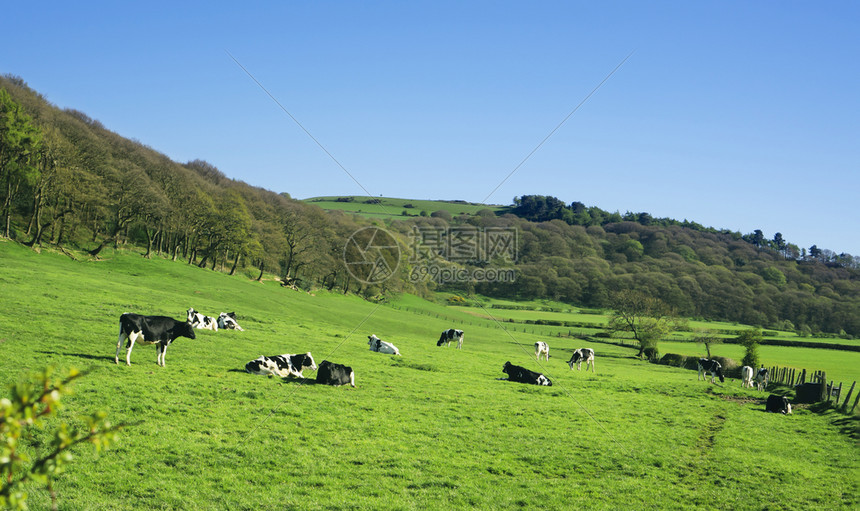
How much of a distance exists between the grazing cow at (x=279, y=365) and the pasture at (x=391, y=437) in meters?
0.65

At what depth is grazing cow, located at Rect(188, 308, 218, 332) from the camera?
990 inches

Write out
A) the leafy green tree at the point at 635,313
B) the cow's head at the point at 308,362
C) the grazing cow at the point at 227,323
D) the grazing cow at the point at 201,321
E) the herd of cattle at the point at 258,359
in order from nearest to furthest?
the herd of cattle at the point at 258,359
the cow's head at the point at 308,362
the grazing cow at the point at 201,321
the grazing cow at the point at 227,323
the leafy green tree at the point at 635,313

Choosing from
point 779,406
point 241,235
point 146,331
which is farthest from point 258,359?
point 241,235

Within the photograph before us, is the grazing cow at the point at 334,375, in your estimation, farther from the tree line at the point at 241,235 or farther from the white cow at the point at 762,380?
the tree line at the point at 241,235

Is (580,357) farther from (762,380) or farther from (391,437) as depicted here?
(391,437)

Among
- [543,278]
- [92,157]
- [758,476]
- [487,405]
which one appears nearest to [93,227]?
[92,157]

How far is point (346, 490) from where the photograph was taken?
9.47 m

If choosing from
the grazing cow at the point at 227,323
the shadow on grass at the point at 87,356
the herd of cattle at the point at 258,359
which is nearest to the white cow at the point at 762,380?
the herd of cattle at the point at 258,359

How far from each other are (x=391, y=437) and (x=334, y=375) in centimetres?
553

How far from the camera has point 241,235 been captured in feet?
199

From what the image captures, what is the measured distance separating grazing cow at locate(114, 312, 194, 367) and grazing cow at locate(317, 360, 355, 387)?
4998 millimetres

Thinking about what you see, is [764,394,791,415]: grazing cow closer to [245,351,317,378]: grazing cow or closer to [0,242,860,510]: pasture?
[0,242,860,510]: pasture

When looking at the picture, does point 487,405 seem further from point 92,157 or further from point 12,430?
point 92,157

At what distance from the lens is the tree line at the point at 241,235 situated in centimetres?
4559
